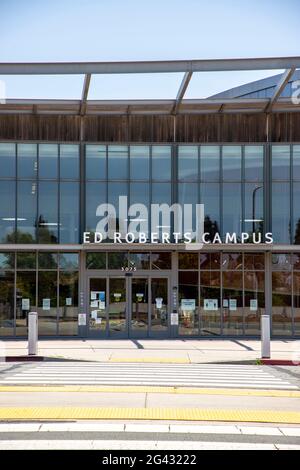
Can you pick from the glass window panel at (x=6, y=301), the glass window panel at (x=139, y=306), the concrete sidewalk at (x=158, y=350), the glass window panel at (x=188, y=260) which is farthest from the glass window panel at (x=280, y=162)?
the glass window panel at (x=6, y=301)

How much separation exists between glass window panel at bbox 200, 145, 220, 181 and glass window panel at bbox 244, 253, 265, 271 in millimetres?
3562

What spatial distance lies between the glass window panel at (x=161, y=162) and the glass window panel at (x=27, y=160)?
192 inches

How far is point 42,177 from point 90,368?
11.7m

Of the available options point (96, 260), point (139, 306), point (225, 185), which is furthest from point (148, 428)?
point (225, 185)

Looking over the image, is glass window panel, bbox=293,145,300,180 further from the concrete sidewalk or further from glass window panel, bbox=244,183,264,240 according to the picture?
the concrete sidewalk

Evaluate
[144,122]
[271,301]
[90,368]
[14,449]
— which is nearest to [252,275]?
[271,301]

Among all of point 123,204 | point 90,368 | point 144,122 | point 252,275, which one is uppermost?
point 144,122

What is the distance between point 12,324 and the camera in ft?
91.5

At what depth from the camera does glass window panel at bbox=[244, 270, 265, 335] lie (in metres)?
28.4

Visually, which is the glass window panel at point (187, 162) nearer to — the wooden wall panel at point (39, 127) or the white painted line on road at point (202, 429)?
the wooden wall panel at point (39, 127)

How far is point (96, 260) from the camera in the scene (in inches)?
1113

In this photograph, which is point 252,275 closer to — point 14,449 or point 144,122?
point 144,122

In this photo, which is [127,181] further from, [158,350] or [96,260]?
[158,350]

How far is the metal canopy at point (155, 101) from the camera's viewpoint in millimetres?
25484
